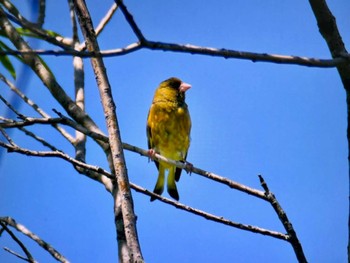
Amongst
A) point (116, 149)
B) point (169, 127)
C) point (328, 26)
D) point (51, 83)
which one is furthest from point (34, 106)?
point (169, 127)

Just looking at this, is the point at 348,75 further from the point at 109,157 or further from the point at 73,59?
the point at 73,59

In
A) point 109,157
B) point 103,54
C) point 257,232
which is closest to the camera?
point 103,54

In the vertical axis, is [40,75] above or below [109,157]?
above

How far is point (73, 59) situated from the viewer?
3.56m

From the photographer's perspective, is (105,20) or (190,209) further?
(105,20)

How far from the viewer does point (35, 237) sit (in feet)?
8.09

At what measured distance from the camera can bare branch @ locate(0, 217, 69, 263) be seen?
2.24 m

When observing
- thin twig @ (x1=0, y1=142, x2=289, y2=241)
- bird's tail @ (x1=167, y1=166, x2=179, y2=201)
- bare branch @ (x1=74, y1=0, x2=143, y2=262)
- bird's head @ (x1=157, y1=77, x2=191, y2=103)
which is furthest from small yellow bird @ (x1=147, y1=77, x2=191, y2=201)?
bare branch @ (x1=74, y1=0, x2=143, y2=262)

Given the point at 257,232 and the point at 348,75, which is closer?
the point at 348,75

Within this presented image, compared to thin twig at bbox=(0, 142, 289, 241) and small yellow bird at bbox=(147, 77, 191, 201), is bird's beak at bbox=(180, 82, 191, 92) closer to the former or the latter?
small yellow bird at bbox=(147, 77, 191, 201)

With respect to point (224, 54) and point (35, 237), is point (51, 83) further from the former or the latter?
point (224, 54)

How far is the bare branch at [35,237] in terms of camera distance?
2236 mm

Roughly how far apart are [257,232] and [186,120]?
3547 mm

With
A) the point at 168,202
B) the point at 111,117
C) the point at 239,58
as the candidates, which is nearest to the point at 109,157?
the point at 168,202
